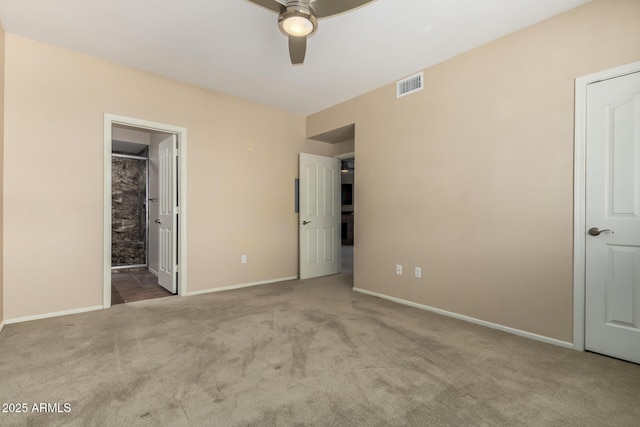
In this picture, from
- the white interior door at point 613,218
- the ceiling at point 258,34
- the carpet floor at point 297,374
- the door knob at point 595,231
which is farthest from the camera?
the ceiling at point 258,34

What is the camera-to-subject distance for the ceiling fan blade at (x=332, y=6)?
1976 mm

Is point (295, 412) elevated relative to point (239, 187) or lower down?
lower down

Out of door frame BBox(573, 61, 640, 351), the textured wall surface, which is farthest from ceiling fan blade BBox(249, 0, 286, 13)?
the textured wall surface

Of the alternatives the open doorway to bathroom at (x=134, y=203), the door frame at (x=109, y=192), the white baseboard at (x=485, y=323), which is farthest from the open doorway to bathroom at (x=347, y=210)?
the door frame at (x=109, y=192)

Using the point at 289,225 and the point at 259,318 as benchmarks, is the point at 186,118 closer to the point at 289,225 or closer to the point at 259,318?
the point at 289,225

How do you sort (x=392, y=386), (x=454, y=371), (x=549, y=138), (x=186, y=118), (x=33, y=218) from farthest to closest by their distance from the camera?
(x=186, y=118) → (x=33, y=218) → (x=549, y=138) → (x=454, y=371) → (x=392, y=386)

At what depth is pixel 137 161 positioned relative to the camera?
6.49 meters

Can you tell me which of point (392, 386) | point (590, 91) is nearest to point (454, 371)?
point (392, 386)

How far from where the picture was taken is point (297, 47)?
2.35 meters

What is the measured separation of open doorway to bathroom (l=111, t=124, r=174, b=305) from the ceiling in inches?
97.9

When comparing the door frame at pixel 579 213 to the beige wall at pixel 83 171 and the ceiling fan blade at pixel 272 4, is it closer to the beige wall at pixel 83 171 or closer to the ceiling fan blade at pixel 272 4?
the ceiling fan blade at pixel 272 4

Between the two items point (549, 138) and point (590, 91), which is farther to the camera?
point (549, 138)

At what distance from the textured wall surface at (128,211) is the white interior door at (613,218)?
6809 mm

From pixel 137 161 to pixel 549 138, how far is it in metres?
6.85
